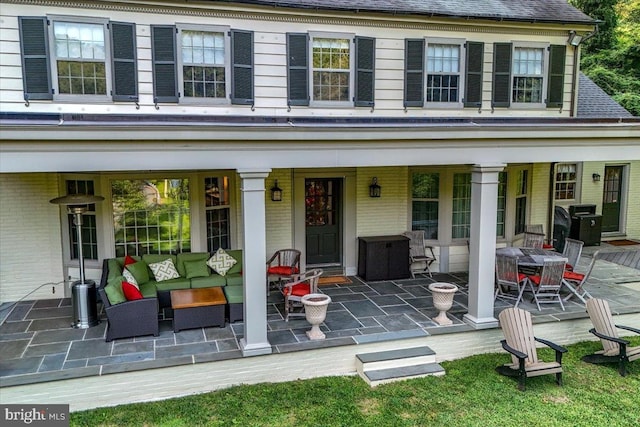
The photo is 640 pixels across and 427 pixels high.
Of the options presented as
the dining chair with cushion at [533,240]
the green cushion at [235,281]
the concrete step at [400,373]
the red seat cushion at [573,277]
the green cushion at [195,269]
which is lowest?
the concrete step at [400,373]

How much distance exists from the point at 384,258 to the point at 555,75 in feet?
17.5

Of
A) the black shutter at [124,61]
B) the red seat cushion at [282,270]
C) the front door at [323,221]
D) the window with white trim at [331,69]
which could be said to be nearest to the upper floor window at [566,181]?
the front door at [323,221]

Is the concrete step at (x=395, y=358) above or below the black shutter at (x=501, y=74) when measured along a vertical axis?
below

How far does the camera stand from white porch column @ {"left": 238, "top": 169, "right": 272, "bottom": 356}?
21.7 feet

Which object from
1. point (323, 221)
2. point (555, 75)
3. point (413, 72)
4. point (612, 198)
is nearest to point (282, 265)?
point (323, 221)

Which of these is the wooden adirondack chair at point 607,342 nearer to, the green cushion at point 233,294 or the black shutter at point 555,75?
the black shutter at point 555,75

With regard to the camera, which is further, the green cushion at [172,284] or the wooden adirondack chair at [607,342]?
the green cushion at [172,284]

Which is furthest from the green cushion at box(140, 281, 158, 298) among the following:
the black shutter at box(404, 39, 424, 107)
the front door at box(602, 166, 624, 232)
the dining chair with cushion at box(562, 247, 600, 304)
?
the front door at box(602, 166, 624, 232)

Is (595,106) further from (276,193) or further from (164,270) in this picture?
(164,270)

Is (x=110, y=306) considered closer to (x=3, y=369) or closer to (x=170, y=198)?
(x=3, y=369)

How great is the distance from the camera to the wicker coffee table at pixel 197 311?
7477 mm

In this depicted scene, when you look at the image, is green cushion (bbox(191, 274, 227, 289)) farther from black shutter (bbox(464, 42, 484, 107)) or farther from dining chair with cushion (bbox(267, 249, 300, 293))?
black shutter (bbox(464, 42, 484, 107))

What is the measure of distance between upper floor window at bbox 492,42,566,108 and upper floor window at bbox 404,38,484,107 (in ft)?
1.53

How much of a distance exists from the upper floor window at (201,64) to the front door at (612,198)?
38.9ft
